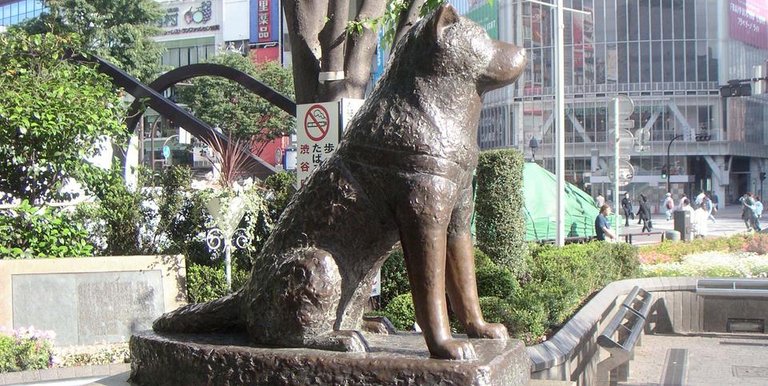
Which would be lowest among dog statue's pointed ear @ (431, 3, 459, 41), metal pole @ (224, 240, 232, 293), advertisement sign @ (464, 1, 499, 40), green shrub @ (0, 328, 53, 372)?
green shrub @ (0, 328, 53, 372)

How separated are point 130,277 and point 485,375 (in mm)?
6208

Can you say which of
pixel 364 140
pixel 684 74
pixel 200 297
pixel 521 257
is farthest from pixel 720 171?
pixel 364 140

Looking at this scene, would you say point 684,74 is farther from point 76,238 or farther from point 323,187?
point 323,187

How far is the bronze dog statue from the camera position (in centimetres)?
265

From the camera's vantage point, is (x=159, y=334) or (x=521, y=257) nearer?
(x=159, y=334)

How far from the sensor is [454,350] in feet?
8.42

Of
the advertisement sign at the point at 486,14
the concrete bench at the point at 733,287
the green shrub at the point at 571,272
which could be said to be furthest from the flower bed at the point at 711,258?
the advertisement sign at the point at 486,14

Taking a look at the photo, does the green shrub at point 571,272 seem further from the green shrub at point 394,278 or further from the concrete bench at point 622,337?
the green shrub at point 394,278

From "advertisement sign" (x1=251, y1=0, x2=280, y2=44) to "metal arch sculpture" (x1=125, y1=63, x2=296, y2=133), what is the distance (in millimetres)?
39960

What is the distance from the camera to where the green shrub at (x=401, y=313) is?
25.1 feet

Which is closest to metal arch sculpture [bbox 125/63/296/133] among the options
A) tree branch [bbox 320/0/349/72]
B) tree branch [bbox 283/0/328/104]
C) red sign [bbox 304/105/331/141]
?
tree branch [bbox 283/0/328/104]

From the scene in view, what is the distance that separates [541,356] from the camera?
204 inches

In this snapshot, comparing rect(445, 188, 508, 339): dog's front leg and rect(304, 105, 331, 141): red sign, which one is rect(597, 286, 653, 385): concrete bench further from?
rect(445, 188, 508, 339): dog's front leg

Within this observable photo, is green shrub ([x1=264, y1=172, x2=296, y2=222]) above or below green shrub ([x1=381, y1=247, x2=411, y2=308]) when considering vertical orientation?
above
